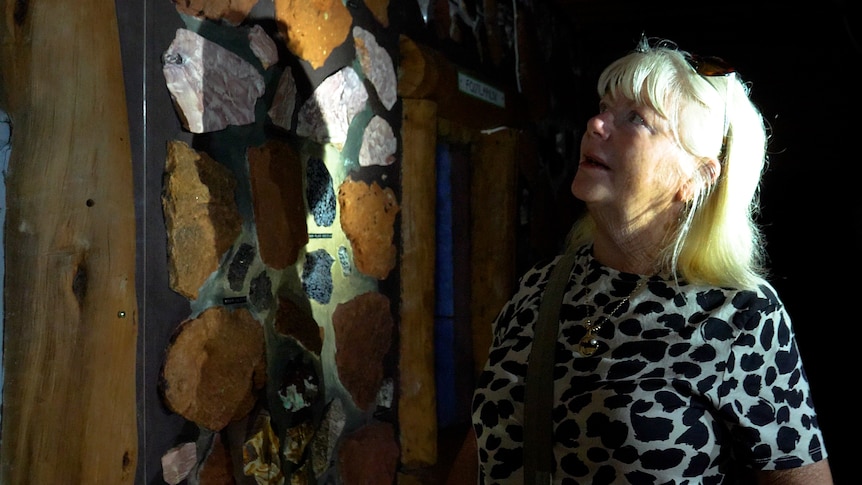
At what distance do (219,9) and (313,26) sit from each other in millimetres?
380

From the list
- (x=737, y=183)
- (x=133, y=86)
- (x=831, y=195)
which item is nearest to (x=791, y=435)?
(x=737, y=183)

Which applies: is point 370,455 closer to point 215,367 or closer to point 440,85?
point 215,367

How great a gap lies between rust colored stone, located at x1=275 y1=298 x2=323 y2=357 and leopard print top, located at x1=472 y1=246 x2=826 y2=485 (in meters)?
0.63

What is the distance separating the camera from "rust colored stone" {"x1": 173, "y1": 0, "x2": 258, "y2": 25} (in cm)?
140

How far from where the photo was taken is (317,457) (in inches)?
73.7

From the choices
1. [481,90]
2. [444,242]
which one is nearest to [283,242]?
[444,242]

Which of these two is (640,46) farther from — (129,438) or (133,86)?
(129,438)

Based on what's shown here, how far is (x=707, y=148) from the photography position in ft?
4.27

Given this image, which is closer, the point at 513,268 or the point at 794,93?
the point at 513,268

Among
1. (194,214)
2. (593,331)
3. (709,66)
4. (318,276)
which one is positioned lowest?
(593,331)

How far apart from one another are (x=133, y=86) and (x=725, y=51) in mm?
4245

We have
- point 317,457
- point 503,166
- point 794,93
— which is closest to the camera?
point 317,457

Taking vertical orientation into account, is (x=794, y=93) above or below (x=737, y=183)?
above

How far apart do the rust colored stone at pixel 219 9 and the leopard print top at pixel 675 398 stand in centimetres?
94
